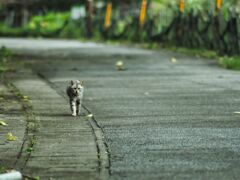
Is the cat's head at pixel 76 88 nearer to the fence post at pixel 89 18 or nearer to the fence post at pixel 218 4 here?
the fence post at pixel 218 4

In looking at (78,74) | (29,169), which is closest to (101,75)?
(78,74)

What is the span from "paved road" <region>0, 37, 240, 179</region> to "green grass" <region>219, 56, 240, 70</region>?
0.20 m

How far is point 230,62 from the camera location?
20172mm

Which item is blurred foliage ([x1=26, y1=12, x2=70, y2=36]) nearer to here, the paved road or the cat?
the paved road

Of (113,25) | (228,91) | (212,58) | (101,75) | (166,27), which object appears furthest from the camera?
(113,25)

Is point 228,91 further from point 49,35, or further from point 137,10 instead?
point 49,35

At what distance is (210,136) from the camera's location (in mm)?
9648

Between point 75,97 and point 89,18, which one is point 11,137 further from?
point 89,18

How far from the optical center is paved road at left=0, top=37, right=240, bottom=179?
801 centimetres

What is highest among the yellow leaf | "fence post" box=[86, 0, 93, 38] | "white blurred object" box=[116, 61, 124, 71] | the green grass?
the yellow leaf

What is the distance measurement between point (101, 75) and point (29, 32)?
31067 millimetres

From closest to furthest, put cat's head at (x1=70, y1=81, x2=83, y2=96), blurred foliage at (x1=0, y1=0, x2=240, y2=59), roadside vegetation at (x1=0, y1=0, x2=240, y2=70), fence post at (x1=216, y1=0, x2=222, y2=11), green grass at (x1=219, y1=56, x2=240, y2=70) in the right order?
cat's head at (x1=70, y1=81, x2=83, y2=96)
green grass at (x1=219, y1=56, x2=240, y2=70)
roadside vegetation at (x1=0, y1=0, x2=240, y2=70)
blurred foliage at (x1=0, y1=0, x2=240, y2=59)
fence post at (x1=216, y1=0, x2=222, y2=11)

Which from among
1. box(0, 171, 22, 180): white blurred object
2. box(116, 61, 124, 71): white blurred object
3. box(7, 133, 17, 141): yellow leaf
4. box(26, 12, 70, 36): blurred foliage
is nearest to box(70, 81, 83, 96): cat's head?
box(7, 133, 17, 141): yellow leaf

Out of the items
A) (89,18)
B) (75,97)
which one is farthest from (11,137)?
(89,18)
